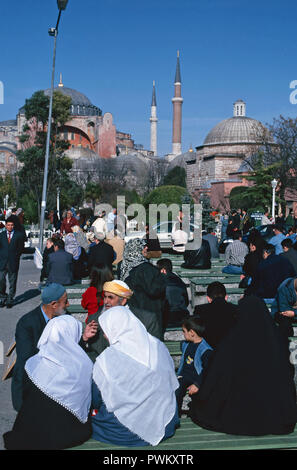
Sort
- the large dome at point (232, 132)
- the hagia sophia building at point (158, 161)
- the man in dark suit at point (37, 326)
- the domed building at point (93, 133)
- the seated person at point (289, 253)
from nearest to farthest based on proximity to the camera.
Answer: the man in dark suit at point (37, 326), the seated person at point (289, 253), the hagia sophia building at point (158, 161), the large dome at point (232, 132), the domed building at point (93, 133)

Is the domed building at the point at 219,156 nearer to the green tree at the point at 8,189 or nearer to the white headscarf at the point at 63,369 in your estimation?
the green tree at the point at 8,189

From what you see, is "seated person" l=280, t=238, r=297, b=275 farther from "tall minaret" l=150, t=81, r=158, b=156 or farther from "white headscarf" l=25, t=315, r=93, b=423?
"tall minaret" l=150, t=81, r=158, b=156

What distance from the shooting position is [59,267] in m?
8.39

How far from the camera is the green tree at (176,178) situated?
71494 mm

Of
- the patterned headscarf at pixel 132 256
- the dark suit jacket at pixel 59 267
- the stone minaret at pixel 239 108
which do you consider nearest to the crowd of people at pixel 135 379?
the patterned headscarf at pixel 132 256

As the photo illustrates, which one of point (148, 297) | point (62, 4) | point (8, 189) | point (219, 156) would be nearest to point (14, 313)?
point (148, 297)

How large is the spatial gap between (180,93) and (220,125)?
18836 mm

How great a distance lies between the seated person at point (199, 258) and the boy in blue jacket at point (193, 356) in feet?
17.2

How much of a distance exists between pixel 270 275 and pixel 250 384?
3.35 m

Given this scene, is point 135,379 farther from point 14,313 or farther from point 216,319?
point 14,313

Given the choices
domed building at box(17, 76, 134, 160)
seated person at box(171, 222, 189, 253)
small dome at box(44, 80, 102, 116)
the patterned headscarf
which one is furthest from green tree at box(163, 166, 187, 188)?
the patterned headscarf

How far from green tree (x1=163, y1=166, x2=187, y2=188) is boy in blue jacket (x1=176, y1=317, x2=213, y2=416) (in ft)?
219
